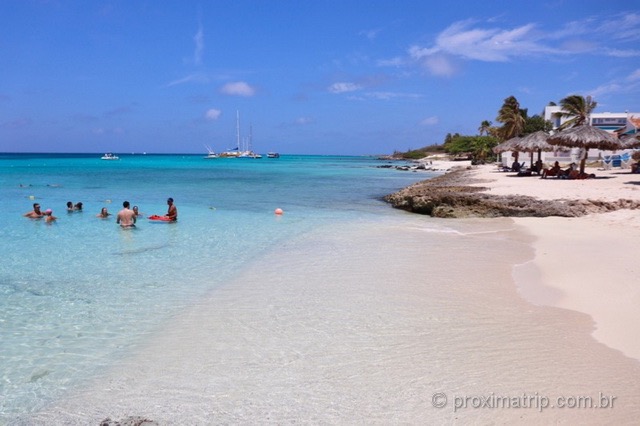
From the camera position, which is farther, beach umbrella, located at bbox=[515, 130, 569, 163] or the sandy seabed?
beach umbrella, located at bbox=[515, 130, 569, 163]

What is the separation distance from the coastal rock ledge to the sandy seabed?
5.24 metres

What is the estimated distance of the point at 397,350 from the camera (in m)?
5.18

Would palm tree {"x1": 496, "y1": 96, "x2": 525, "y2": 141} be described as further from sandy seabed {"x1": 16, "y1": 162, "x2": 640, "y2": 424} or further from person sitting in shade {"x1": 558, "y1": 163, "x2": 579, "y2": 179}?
sandy seabed {"x1": 16, "y1": 162, "x2": 640, "y2": 424}

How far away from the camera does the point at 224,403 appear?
4.21 m

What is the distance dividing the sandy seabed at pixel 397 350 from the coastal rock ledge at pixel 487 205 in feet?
17.2

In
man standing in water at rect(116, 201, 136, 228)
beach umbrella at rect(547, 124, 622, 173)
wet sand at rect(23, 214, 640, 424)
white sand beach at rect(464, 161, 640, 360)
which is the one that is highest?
beach umbrella at rect(547, 124, 622, 173)

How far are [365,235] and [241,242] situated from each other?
3.49 m

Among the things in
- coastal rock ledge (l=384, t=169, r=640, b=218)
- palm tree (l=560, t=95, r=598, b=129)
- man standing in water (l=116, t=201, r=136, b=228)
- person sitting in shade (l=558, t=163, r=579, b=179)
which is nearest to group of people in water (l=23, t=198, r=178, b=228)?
man standing in water (l=116, t=201, r=136, b=228)

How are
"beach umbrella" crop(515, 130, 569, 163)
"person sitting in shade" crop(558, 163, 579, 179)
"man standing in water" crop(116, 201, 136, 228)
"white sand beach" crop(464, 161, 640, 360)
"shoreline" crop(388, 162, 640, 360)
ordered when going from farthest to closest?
"beach umbrella" crop(515, 130, 569, 163), "person sitting in shade" crop(558, 163, 579, 179), "man standing in water" crop(116, 201, 136, 228), "shoreline" crop(388, 162, 640, 360), "white sand beach" crop(464, 161, 640, 360)

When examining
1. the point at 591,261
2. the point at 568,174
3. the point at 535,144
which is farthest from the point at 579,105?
the point at 591,261

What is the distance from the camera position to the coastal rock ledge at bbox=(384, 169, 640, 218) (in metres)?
14.0

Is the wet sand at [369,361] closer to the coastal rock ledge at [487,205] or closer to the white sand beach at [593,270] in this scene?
the white sand beach at [593,270]

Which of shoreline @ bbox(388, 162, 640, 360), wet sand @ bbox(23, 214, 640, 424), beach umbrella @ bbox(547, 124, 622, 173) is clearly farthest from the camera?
beach umbrella @ bbox(547, 124, 622, 173)

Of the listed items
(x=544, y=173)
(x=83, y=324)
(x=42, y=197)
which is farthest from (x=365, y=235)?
(x=42, y=197)
